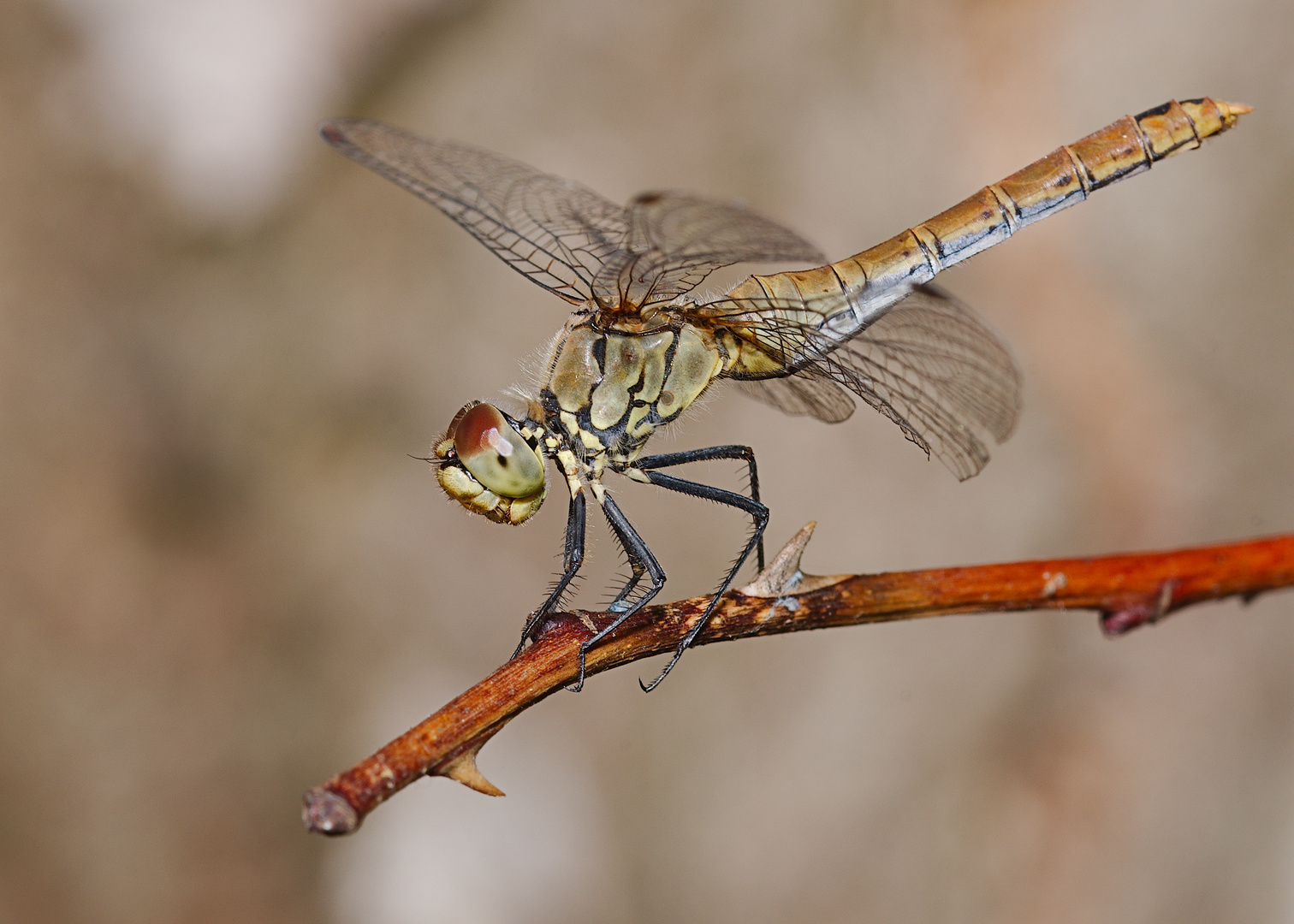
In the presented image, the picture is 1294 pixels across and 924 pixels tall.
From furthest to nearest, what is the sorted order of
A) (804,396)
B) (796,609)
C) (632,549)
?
(804,396)
(632,549)
(796,609)

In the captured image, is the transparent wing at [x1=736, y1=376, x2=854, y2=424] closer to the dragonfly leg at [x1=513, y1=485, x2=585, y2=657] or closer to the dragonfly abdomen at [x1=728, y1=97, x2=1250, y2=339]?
the dragonfly abdomen at [x1=728, y1=97, x2=1250, y2=339]

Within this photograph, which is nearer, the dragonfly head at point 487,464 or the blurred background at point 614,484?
the dragonfly head at point 487,464

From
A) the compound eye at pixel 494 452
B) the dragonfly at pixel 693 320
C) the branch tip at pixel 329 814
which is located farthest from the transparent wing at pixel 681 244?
the branch tip at pixel 329 814

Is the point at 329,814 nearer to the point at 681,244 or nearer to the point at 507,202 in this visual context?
the point at 681,244

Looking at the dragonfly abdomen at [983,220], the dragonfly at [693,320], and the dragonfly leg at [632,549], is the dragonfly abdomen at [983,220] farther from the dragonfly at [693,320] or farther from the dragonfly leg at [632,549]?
the dragonfly leg at [632,549]

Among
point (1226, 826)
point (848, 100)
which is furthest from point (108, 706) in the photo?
point (1226, 826)

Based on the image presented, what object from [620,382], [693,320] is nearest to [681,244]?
[693,320]
